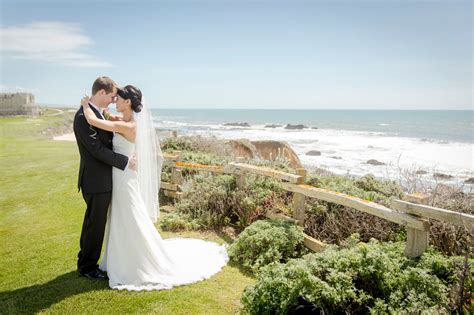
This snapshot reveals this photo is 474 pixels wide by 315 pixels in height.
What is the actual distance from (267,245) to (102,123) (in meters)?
3.20

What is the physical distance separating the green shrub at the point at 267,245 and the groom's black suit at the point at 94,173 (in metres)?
2.25

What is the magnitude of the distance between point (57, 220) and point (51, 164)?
7329 mm

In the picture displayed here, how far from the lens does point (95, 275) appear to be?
4.96 meters

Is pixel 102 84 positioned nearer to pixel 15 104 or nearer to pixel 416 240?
pixel 416 240

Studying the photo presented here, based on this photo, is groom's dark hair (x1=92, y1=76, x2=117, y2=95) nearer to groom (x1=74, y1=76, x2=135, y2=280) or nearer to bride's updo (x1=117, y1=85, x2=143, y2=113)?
groom (x1=74, y1=76, x2=135, y2=280)

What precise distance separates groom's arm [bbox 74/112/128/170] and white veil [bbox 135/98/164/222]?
0.77 m

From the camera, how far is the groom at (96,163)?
4574 mm

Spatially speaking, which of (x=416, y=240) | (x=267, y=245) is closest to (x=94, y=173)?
(x=267, y=245)

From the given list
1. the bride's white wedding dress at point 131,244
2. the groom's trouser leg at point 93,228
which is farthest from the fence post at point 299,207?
the groom's trouser leg at point 93,228

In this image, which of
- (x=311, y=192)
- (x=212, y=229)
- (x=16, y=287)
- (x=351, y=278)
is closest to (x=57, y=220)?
(x=16, y=287)

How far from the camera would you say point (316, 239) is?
5.98 metres

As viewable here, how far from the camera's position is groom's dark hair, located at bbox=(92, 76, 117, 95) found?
466 cm

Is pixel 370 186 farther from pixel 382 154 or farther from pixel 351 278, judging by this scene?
pixel 382 154

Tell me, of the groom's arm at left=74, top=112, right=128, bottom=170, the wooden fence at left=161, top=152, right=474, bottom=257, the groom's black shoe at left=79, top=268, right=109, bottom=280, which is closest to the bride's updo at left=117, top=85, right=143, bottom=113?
the groom's arm at left=74, top=112, right=128, bottom=170
